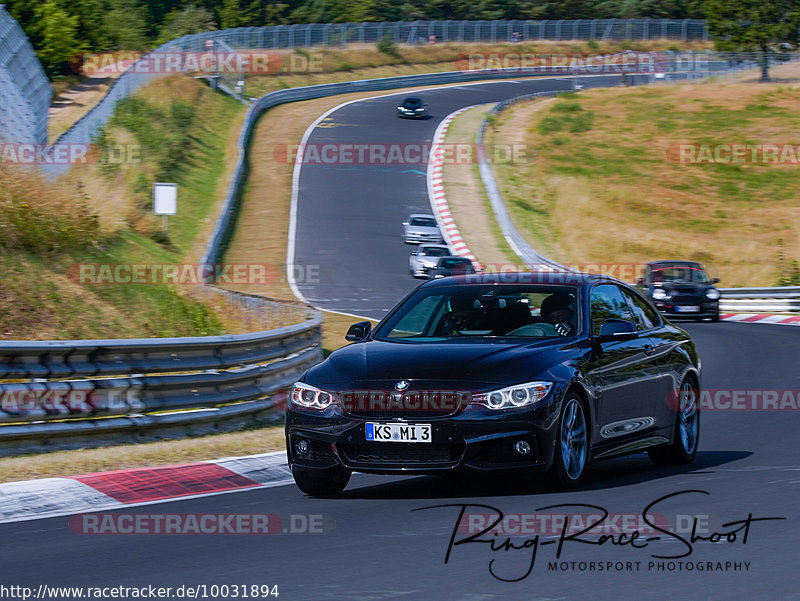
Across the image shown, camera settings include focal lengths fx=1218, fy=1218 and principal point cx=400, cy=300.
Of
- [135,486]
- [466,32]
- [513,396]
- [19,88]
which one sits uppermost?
[19,88]

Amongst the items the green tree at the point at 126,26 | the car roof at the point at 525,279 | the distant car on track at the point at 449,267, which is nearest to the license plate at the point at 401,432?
the car roof at the point at 525,279

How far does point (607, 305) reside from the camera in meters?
9.27

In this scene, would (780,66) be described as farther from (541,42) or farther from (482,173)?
(482,173)

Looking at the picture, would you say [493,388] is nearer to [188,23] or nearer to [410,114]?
[410,114]

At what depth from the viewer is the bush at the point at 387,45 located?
297ft

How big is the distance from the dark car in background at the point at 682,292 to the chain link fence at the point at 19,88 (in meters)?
14.7

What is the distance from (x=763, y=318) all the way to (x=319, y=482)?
85.8ft

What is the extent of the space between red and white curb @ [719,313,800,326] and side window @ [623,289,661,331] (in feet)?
71.7

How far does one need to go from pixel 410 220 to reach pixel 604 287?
3150 centimetres

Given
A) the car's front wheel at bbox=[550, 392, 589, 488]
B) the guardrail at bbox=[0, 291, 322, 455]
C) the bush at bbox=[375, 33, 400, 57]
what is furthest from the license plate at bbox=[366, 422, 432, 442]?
the bush at bbox=[375, 33, 400, 57]

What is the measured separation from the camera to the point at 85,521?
7.43 metres

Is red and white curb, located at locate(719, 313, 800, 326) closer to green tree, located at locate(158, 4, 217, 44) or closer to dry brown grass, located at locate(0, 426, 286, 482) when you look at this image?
dry brown grass, located at locate(0, 426, 286, 482)

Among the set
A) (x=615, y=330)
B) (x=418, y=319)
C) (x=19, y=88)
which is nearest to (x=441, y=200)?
(x=19, y=88)

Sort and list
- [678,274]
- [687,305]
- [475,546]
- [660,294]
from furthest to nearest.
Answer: [678,274] < [687,305] < [660,294] < [475,546]
